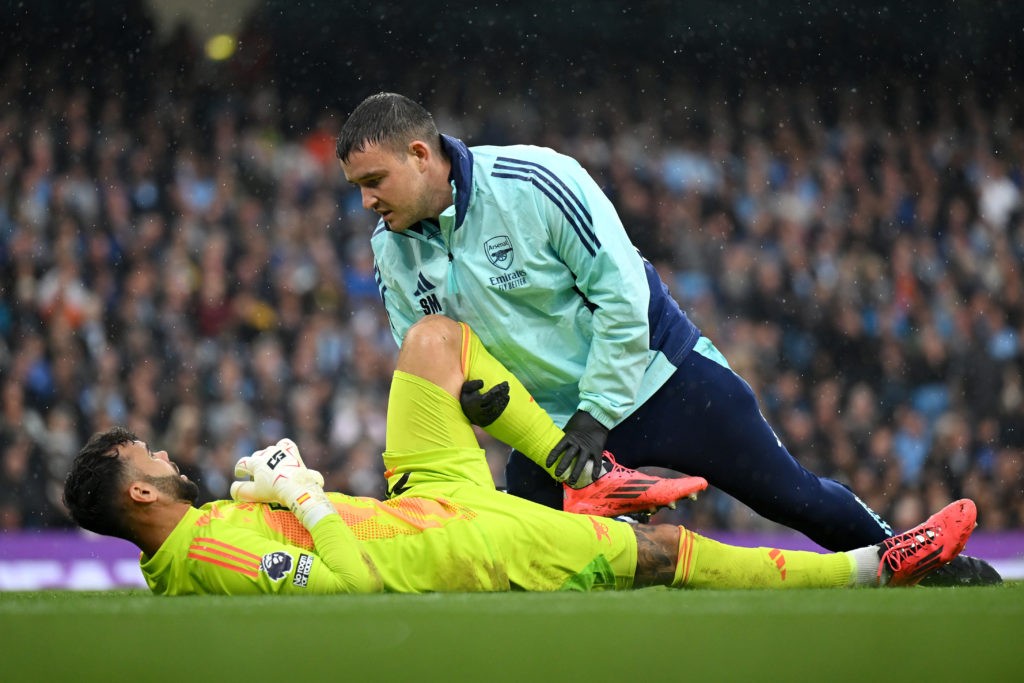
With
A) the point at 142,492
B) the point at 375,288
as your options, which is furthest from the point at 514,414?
the point at 375,288

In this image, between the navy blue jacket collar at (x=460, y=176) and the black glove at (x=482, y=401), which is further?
the navy blue jacket collar at (x=460, y=176)

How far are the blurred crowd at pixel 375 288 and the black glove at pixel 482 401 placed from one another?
4973mm

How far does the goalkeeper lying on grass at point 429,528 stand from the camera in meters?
3.41

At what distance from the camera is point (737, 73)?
11734 mm

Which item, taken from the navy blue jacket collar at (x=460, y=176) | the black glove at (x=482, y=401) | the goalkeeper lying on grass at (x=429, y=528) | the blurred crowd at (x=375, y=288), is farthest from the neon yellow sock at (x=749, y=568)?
the blurred crowd at (x=375, y=288)

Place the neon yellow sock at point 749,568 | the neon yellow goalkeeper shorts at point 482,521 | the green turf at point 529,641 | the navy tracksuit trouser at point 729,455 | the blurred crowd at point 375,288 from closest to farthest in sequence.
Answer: the green turf at point 529,641 → the neon yellow goalkeeper shorts at point 482,521 → the neon yellow sock at point 749,568 → the navy tracksuit trouser at point 729,455 → the blurred crowd at point 375,288

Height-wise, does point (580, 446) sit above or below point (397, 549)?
above

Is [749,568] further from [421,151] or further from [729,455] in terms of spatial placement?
[421,151]

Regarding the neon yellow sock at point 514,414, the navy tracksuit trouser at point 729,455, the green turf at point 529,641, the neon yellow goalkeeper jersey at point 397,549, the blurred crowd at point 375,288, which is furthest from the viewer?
the blurred crowd at point 375,288

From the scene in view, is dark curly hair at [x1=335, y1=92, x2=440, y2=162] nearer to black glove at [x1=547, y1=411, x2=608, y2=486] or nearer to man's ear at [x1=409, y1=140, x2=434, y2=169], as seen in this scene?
man's ear at [x1=409, y1=140, x2=434, y2=169]

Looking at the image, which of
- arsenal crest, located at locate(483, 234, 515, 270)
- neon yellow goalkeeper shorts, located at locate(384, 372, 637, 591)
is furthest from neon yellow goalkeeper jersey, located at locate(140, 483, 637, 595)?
arsenal crest, located at locate(483, 234, 515, 270)

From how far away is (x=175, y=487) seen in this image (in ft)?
11.7

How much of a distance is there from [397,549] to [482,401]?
522mm

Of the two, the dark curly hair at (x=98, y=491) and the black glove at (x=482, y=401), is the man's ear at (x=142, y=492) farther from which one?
the black glove at (x=482, y=401)
